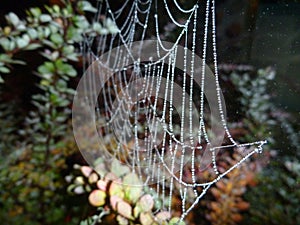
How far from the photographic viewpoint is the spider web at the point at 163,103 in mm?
530

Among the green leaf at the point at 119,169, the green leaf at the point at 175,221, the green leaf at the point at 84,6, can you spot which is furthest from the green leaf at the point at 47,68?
the green leaf at the point at 175,221

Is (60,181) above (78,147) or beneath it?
beneath

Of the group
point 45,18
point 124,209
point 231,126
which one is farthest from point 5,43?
point 231,126

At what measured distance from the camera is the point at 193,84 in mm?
547

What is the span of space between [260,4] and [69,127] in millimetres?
1058

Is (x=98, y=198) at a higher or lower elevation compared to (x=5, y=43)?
lower

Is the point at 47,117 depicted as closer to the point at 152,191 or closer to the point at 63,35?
the point at 63,35

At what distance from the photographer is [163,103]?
0.64m

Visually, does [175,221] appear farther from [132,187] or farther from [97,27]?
[97,27]

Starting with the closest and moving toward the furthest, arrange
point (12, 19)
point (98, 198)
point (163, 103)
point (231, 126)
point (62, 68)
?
point (231, 126), point (163, 103), point (98, 198), point (12, 19), point (62, 68)

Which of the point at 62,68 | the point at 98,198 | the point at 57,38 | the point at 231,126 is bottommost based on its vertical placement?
the point at 98,198

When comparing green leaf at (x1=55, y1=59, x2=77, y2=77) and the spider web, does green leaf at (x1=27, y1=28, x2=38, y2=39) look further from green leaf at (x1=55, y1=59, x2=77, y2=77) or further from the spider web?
the spider web

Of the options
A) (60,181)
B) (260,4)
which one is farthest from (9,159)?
(260,4)

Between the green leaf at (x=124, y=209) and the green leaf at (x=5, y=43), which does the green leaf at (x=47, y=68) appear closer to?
the green leaf at (x=5, y=43)
